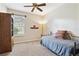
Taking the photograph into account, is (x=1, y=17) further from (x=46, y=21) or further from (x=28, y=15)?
(x=46, y=21)

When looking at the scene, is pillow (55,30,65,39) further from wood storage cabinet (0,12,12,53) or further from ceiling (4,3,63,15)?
wood storage cabinet (0,12,12,53)

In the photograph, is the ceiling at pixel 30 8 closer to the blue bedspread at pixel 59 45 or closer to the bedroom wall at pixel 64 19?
the bedroom wall at pixel 64 19

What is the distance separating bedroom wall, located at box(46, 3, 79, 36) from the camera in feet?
7.44

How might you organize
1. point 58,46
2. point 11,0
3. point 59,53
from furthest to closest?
point 58,46 < point 59,53 < point 11,0

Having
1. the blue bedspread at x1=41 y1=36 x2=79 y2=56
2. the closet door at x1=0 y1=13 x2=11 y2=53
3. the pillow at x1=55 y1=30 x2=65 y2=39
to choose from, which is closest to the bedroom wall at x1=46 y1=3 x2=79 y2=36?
the pillow at x1=55 y1=30 x2=65 y2=39

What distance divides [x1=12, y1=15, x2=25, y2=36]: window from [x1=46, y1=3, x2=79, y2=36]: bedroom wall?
551 mm

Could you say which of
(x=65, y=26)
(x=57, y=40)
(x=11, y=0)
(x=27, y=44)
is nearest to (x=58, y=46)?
(x=57, y=40)

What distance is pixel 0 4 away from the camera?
6.53 feet

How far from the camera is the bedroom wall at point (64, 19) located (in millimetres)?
2268

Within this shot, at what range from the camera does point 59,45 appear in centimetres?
238

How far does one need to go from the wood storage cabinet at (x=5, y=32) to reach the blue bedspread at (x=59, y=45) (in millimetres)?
742

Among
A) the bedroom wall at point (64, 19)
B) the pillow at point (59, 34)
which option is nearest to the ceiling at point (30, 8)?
the bedroom wall at point (64, 19)

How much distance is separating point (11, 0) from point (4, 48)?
40.9 inches

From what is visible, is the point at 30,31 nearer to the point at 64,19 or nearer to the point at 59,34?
the point at 59,34
